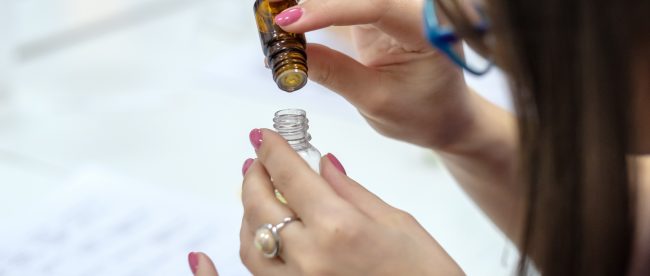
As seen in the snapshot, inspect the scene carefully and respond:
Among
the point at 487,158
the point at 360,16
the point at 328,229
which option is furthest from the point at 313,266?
the point at 487,158

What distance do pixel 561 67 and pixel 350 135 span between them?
60cm

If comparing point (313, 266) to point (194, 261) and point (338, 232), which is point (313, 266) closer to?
point (338, 232)

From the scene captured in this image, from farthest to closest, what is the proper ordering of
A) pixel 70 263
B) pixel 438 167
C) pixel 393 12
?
pixel 438 167
pixel 70 263
pixel 393 12

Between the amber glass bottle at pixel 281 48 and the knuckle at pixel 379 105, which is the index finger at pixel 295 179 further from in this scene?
the knuckle at pixel 379 105

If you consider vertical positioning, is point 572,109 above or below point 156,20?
below

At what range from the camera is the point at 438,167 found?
0.96 meters

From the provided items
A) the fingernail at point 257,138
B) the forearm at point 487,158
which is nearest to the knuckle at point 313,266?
the fingernail at point 257,138

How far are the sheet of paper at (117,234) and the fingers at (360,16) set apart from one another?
10.7 inches

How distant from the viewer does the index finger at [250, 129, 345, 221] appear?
1.73 ft

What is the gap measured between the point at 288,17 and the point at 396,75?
0.17 m

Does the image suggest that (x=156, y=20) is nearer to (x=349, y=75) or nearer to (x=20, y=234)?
(x=20, y=234)

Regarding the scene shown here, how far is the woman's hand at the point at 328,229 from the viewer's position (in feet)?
1.71

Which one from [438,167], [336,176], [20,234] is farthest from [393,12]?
[20,234]

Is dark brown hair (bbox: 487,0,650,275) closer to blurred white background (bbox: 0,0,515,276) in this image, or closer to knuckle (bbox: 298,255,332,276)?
knuckle (bbox: 298,255,332,276)
